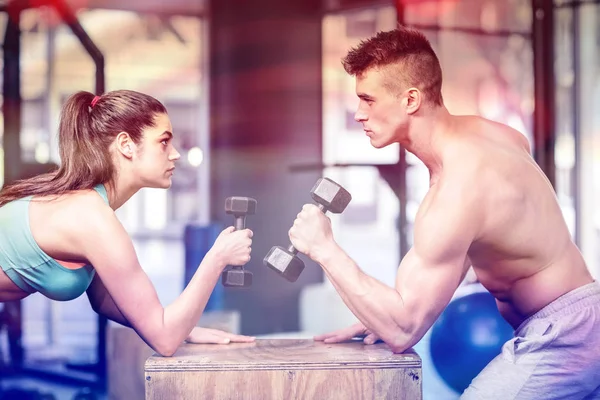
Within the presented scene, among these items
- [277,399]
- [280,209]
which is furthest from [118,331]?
[277,399]

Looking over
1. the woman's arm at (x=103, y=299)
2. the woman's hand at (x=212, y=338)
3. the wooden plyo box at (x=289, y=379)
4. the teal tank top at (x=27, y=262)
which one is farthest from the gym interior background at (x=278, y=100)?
the wooden plyo box at (x=289, y=379)

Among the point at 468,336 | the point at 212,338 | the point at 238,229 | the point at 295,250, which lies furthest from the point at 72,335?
the point at 295,250

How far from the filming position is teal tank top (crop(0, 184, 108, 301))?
2018 millimetres

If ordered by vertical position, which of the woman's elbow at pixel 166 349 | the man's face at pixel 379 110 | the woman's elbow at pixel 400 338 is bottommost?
the woman's elbow at pixel 166 349

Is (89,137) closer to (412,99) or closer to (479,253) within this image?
(412,99)

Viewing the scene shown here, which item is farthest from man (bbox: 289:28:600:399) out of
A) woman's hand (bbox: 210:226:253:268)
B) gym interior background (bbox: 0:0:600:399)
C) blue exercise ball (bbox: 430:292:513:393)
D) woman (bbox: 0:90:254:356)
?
gym interior background (bbox: 0:0:600:399)

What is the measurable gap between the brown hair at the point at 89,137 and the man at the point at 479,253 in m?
0.56

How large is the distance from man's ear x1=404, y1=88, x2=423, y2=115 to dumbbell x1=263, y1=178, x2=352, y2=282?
29 cm

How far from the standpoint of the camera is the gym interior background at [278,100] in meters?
4.07

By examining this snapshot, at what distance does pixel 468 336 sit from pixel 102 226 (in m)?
1.88

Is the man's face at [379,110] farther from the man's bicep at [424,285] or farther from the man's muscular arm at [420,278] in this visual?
the man's bicep at [424,285]

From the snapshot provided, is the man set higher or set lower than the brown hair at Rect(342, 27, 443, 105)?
lower

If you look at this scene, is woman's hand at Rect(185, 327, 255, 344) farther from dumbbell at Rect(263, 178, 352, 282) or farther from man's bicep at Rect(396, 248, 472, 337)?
man's bicep at Rect(396, 248, 472, 337)

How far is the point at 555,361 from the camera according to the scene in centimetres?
192
